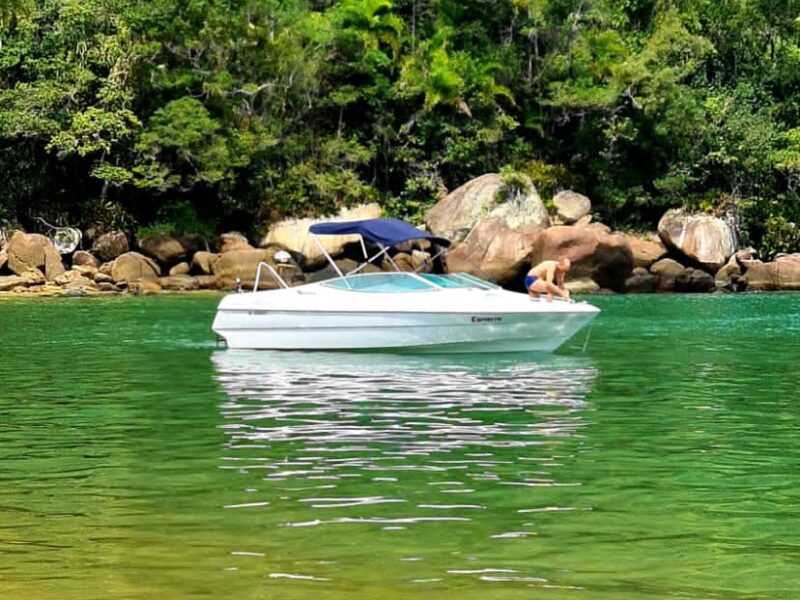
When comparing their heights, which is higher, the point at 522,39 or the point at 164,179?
the point at 522,39

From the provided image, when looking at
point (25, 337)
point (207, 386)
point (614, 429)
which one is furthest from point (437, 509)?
point (25, 337)

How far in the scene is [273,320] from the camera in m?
22.5

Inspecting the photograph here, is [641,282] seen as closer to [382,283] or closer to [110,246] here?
[110,246]

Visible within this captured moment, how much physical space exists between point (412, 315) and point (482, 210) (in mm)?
24571

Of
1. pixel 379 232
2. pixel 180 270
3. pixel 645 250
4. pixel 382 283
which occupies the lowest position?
pixel 180 270

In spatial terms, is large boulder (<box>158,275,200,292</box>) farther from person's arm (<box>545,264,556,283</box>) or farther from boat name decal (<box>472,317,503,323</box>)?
boat name decal (<box>472,317,503,323</box>)

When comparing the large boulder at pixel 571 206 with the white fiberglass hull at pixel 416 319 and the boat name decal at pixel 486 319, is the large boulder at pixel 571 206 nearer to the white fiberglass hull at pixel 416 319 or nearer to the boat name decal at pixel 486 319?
the white fiberglass hull at pixel 416 319

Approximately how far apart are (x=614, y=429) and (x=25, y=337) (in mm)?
15459

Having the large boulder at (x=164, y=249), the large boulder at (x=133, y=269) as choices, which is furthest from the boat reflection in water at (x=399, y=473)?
the large boulder at (x=164, y=249)

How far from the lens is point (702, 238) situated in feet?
154

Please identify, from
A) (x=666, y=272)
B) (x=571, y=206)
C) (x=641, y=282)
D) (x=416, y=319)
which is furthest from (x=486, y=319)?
(x=571, y=206)

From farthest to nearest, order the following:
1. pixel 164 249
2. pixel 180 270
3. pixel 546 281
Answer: pixel 164 249 < pixel 180 270 < pixel 546 281

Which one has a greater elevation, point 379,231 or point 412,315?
point 379,231

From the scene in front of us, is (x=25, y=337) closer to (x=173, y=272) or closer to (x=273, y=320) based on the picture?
(x=273, y=320)
